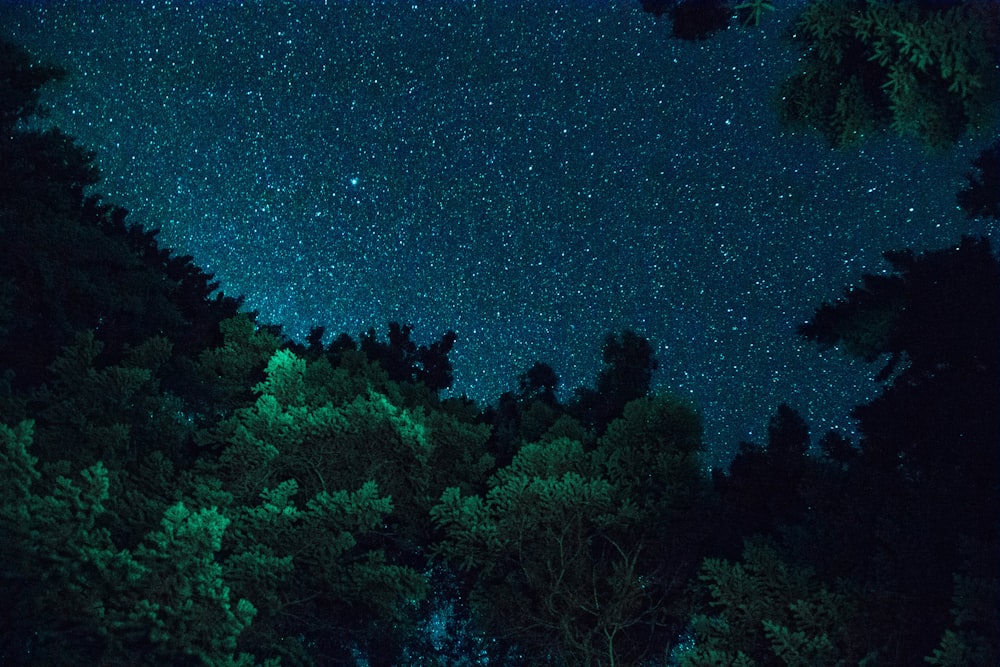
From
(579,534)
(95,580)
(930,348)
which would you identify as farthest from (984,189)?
(95,580)

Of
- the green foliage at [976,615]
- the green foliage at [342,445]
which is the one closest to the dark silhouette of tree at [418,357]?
the green foliage at [342,445]

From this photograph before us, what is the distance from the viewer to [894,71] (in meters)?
5.65

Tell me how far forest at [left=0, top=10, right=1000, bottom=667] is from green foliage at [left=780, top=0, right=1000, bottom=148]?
0.26m

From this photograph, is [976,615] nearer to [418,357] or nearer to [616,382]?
[616,382]

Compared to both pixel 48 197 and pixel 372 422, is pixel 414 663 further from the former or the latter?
pixel 48 197

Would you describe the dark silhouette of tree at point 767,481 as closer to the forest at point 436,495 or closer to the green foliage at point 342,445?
the forest at point 436,495

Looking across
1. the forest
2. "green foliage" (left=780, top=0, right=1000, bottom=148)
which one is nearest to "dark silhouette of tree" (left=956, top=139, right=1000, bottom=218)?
the forest

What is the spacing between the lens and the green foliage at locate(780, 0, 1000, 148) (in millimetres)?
5574

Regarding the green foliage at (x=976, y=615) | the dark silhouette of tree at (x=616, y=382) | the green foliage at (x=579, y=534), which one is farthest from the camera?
the dark silhouette of tree at (x=616, y=382)

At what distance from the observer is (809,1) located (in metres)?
5.91

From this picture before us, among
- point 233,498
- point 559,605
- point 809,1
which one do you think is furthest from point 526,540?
point 809,1

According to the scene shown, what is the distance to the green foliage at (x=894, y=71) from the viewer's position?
5.57 m

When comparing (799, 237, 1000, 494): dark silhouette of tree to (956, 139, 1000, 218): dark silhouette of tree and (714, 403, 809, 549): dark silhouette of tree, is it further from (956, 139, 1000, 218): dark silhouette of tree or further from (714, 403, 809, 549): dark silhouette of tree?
(714, 403, 809, 549): dark silhouette of tree

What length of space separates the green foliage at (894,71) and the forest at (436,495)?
0.26m
